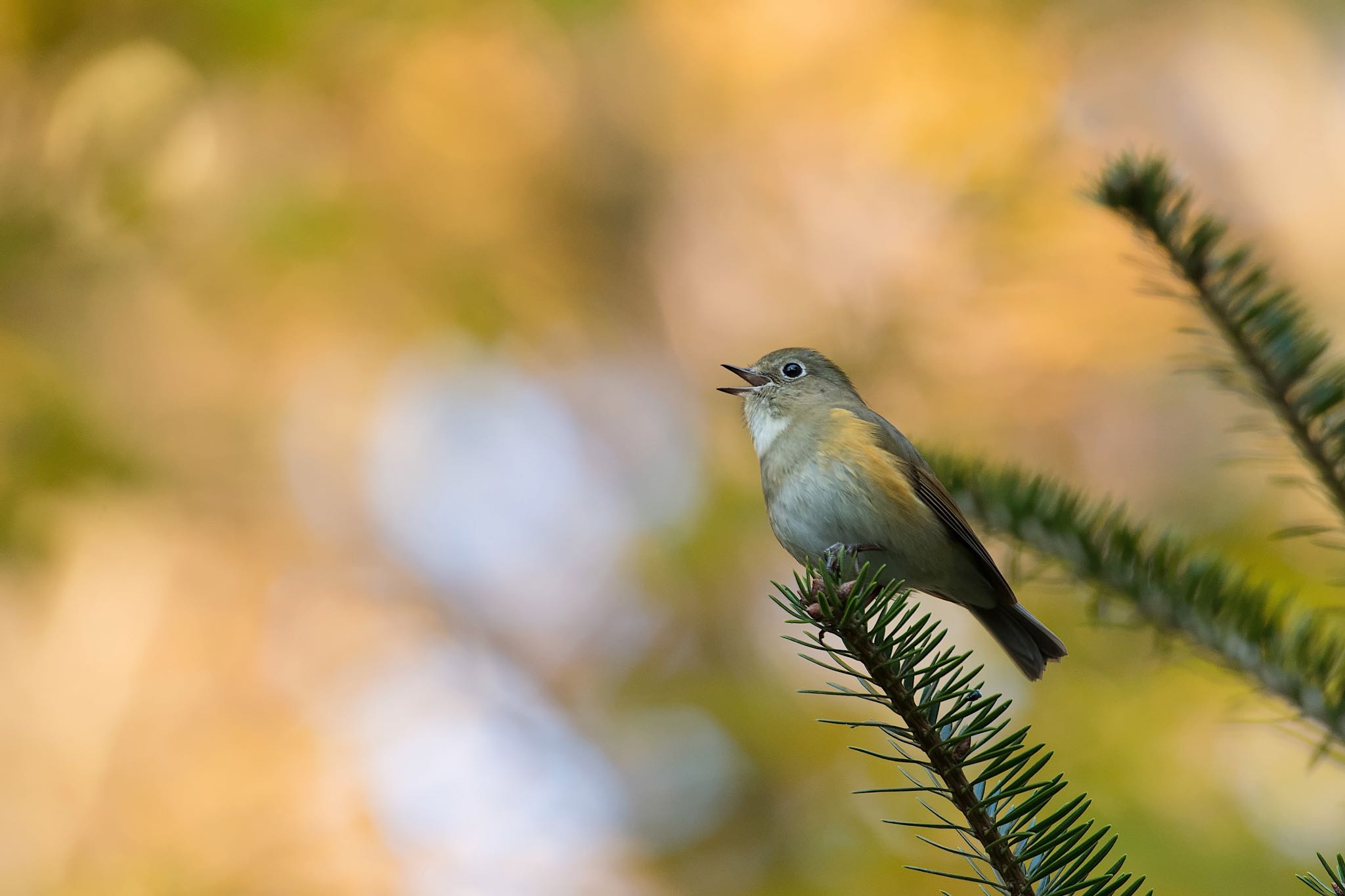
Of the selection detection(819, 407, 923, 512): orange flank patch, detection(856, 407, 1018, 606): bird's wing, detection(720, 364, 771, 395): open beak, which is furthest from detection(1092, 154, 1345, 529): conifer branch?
detection(720, 364, 771, 395): open beak

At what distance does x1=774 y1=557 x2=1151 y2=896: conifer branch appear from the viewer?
4.75ft

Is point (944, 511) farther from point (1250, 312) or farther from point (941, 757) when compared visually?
point (941, 757)

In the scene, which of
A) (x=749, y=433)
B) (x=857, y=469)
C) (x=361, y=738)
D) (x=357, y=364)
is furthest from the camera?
(x=357, y=364)

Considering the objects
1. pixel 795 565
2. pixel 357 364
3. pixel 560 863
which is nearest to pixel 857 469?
pixel 795 565

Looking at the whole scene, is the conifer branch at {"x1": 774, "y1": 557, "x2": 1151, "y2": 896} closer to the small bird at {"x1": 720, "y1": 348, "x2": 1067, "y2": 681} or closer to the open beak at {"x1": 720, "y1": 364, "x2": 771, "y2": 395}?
the small bird at {"x1": 720, "y1": 348, "x2": 1067, "y2": 681}

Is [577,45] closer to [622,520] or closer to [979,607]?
[622,520]

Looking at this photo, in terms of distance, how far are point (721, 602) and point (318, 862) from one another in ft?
7.51

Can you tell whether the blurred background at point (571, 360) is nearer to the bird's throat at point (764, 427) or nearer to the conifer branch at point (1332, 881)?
the bird's throat at point (764, 427)

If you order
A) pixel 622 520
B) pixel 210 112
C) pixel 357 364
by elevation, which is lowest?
pixel 622 520

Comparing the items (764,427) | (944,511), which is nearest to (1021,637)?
(944,511)

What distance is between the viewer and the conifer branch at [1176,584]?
192 centimetres

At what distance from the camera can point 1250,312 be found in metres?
1.98

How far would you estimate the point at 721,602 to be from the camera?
559 centimetres

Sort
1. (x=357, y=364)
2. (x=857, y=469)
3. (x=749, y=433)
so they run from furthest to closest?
(x=357, y=364) < (x=749, y=433) < (x=857, y=469)
